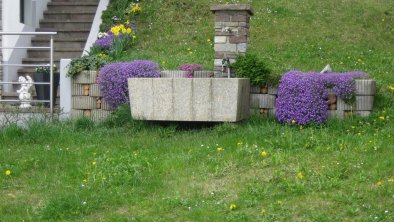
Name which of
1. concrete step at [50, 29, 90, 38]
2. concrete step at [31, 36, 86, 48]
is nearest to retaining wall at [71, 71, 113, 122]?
concrete step at [31, 36, 86, 48]

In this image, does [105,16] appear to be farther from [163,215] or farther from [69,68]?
[163,215]

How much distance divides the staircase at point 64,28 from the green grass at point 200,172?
193 inches

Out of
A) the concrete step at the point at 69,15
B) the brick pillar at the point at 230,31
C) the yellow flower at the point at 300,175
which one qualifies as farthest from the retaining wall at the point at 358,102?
the concrete step at the point at 69,15

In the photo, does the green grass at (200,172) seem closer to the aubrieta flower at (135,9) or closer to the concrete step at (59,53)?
the concrete step at (59,53)

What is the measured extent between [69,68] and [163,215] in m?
4.43

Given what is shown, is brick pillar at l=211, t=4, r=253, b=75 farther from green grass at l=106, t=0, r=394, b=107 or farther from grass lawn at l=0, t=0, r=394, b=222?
grass lawn at l=0, t=0, r=394, b=222

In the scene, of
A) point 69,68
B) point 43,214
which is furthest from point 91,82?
point 43,214

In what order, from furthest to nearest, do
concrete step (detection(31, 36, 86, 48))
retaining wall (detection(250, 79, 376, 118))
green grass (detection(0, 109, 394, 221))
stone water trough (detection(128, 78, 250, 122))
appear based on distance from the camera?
concrete step (detection(31, 36, 86, 48)) < retaining wall (detection(250, 79, 376, 118)) < stone water trough (detection(128, 78, 250, 122)) < green grass (detection(0, 109, 394, 221))

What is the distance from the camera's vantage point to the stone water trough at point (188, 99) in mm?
9031

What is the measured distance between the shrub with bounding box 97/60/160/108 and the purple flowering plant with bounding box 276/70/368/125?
1.94 metres

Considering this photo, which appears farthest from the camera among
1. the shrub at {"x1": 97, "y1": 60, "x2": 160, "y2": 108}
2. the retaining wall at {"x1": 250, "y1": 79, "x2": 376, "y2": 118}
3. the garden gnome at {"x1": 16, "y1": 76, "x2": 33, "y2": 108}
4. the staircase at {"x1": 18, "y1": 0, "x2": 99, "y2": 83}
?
the staircase at {"x1": 18, "y1": 0, "x2": 99, "y2": 83}

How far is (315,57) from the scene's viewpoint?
12711mm

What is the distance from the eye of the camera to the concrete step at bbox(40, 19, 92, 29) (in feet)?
49.3

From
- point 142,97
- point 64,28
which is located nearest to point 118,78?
point 142,97
